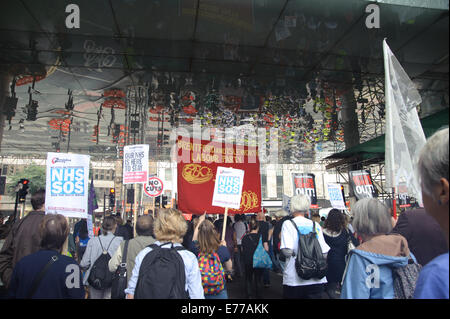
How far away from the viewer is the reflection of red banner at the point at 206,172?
273 inches

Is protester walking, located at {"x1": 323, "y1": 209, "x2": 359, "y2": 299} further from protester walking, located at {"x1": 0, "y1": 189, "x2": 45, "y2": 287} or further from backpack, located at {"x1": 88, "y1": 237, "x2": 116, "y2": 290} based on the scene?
protester walking, located at {"x1": 0, "y1": 189, "x2": 45, "y2": 287}

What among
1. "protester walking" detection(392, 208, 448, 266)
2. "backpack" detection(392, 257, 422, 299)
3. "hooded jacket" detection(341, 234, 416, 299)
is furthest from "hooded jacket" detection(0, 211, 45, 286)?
"protester walking" detection(392, 208, 448, 266)

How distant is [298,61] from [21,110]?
1291 cm

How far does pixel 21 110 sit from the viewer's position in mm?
15000

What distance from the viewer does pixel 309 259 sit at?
420cm

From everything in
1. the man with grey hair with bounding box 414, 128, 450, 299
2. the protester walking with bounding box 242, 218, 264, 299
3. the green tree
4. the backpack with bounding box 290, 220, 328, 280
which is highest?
the green tree

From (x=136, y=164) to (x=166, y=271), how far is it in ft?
15.5

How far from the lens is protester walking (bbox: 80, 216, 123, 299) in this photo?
15.8 feet

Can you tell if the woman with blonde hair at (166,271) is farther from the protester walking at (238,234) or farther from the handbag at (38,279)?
the protester walking at (238,234)

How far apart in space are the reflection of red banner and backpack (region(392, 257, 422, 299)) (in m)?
4.66

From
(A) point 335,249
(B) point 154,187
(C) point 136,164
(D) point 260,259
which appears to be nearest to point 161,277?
(A) point 335,249
